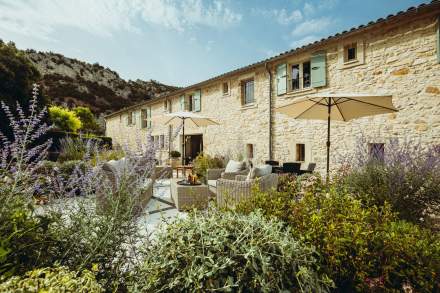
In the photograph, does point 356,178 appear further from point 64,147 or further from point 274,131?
point 64,147

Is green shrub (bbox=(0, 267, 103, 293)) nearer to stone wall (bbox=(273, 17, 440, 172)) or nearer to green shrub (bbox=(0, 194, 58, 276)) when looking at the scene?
green shrub (bbox=(0, 194, 58, 276))

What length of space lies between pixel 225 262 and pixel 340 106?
524 cm

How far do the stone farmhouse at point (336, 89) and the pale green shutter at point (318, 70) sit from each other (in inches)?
1.3

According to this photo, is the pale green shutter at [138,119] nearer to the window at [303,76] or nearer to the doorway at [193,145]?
the doorway at [193,145]

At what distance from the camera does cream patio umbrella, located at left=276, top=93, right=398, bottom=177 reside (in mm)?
4875

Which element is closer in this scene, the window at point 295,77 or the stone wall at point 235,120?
the window at point 295,77

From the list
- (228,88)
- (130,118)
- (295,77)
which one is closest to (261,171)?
(295,77)

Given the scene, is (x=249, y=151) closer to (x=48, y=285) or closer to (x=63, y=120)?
(x=48, y=285)

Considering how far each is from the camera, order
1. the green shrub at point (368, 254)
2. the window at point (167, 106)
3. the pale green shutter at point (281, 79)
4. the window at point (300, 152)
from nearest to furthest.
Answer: the green shrub at point (368, 254), the window at point (300, 152), the pale green shutter at point (281, 79), the window at point (167, 106)

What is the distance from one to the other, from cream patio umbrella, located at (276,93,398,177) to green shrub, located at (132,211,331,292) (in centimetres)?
404

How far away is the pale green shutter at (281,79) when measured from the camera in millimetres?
9188

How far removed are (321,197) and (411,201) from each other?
6.99 feet

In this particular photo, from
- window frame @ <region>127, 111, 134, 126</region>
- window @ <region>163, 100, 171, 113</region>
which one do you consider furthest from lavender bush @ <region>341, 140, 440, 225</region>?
window frame @ <region>127, 111, 134, 126</region>

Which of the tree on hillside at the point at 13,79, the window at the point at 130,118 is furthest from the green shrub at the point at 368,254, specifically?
the window at the point at 130,118
